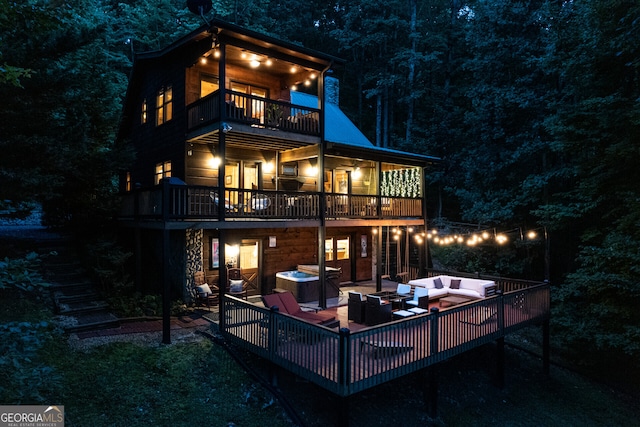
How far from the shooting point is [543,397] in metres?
10.9

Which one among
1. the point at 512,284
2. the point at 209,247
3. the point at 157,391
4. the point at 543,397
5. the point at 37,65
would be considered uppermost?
the point at 37,65

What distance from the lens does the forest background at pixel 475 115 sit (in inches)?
367

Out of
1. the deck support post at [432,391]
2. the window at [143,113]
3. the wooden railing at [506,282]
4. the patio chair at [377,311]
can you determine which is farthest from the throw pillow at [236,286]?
the window at [143,113]

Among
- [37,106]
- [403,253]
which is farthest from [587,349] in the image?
[37,106]

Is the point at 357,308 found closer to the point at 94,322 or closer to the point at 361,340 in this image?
the point at 361,340

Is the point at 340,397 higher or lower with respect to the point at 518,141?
lower

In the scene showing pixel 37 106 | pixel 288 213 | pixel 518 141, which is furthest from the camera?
pixel 518 141

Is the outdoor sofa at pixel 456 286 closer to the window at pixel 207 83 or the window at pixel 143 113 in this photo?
the window at pixel 207 83

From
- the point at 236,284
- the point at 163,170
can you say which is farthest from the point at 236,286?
the point at 163,170

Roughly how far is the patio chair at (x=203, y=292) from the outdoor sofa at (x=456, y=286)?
22.7ft

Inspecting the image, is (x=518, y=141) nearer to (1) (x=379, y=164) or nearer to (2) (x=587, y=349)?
(1) (x=379, y=164)

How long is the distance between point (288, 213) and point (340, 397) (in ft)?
21.2

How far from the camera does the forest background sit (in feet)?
30.6

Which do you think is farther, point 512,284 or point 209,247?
point 209,247
